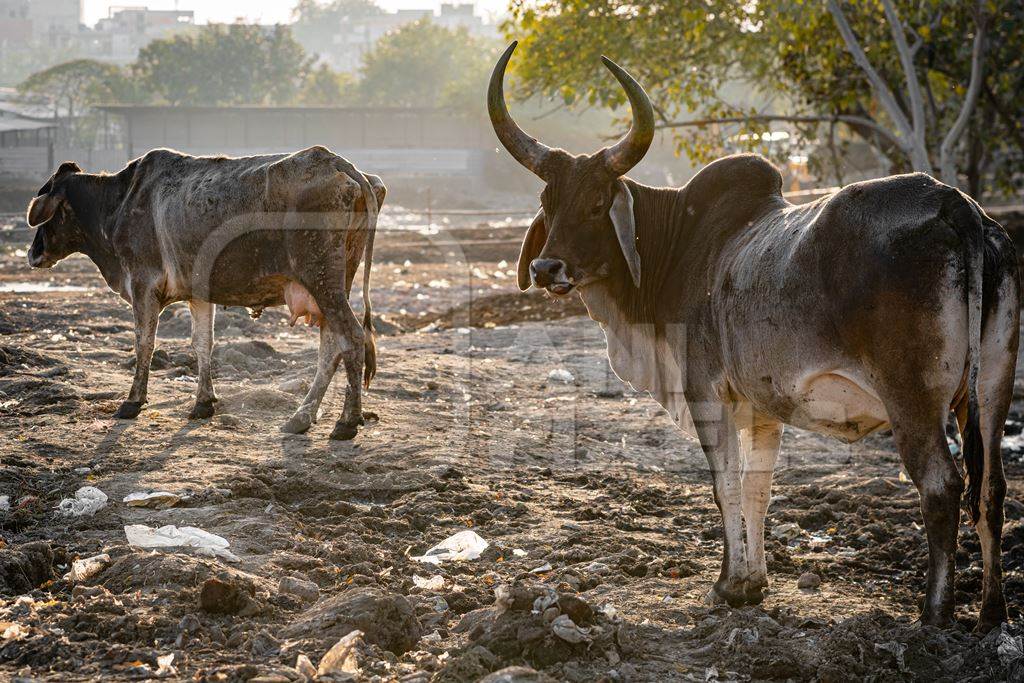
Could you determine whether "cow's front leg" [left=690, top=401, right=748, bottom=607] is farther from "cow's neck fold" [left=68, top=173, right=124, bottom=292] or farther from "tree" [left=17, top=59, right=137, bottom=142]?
"tree" [left=17, top=59, right=137, bottom=142]

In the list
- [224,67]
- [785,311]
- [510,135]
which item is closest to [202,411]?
[510,135]

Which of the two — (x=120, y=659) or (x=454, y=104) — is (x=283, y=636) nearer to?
(x=120, y=659)

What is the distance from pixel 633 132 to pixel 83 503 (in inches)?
117

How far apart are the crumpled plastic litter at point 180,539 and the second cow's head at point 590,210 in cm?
170

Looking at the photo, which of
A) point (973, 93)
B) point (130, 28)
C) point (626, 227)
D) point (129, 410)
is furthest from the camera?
point (130, 28)

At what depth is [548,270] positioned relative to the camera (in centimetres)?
461

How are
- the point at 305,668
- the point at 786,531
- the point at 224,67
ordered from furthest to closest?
1. the point at 224,67
2. the point at 786,531
3. the point at 305,668

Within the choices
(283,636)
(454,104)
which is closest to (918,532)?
(283,636)

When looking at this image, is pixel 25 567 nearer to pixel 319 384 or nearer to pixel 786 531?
pixel 319 384

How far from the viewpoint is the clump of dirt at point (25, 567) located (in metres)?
4.20

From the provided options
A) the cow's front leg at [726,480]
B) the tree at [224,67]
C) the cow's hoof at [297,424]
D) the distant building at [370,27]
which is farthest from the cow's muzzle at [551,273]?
the distant building at [370,27]

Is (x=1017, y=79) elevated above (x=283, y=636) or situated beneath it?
elevated above

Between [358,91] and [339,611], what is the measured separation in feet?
167

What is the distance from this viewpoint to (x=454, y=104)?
45.7m
